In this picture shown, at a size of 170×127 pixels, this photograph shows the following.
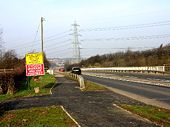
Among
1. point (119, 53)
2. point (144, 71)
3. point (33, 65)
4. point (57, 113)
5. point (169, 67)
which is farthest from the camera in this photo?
point (119, 53)

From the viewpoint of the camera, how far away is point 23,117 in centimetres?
1557

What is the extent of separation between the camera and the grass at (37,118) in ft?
44.7

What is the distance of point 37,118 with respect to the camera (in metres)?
15.1

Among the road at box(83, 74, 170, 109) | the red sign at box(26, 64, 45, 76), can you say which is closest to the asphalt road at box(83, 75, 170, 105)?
the road at box(83, 74, 170, 109)

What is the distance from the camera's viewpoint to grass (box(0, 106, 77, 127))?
44.7 ft

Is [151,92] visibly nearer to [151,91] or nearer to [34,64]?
[151,91]

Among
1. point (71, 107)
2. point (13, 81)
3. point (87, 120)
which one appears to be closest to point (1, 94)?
point (13, 81)

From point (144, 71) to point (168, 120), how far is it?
180ft

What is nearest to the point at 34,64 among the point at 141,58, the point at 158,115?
the point at 158,115

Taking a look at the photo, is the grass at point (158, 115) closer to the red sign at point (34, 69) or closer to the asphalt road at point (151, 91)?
the asphalt road at point (151, 91)

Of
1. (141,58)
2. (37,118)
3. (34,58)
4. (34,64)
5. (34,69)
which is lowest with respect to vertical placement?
(37,118)

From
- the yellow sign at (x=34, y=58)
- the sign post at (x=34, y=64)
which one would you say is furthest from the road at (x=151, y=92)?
the yellow sign at (x=34, y=58)

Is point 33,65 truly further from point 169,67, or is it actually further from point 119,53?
point 119,53

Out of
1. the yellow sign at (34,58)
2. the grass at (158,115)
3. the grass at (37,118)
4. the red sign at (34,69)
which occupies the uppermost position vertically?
the yellow sign at (34,58)
